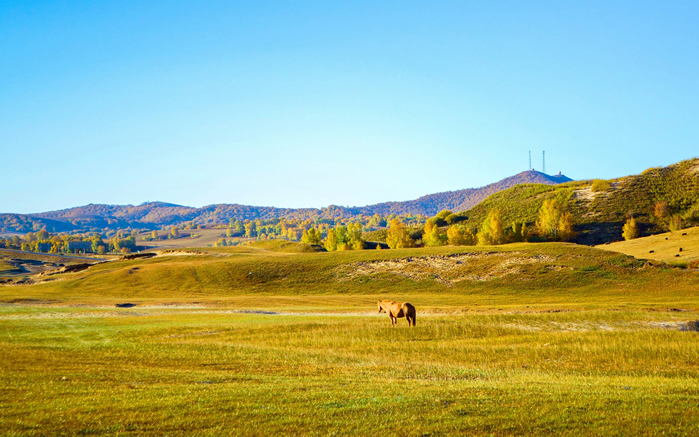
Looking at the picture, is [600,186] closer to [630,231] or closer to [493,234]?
[630,231]

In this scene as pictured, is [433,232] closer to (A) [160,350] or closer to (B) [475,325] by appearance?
(B) [475,325]

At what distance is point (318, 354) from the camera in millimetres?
24078

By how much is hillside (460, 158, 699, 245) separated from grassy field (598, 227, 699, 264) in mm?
28716

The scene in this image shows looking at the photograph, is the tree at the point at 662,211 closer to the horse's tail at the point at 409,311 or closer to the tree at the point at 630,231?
the tree at the point at 630,231

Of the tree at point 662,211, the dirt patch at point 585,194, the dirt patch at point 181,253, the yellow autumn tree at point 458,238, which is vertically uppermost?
the dirt patch at point 585,194

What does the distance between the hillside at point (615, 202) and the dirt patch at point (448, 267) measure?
64447 millimetres

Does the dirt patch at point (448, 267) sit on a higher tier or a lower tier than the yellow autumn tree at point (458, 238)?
lower

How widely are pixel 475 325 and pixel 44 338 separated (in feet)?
90.9

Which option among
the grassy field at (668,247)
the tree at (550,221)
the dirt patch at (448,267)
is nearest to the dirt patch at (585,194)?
the tree at (550,221)

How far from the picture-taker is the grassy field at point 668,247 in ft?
253

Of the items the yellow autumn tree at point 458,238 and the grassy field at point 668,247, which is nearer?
the grassy field at point 668,247

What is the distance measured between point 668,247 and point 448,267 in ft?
149

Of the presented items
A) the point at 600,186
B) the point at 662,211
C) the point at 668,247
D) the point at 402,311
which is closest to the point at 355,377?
the point at 402,311

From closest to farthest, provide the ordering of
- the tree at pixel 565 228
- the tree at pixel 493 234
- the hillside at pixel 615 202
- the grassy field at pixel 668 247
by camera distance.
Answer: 1. the grassy field at pixel 668 247
2. the tree at pixel 493 234
3. the tree at pixel 565 228
4. the hillside at pixel 615 202
